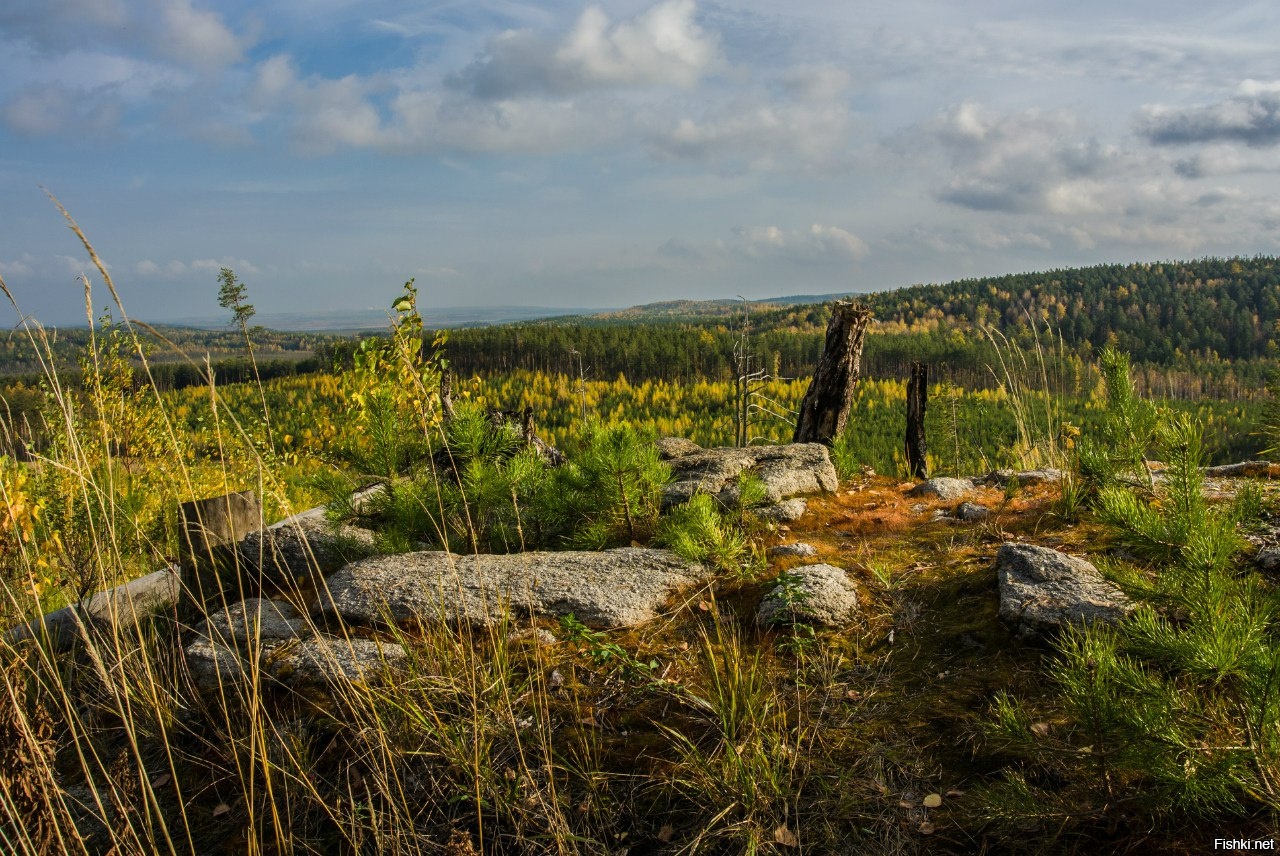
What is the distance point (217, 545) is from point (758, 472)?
348 centimetres

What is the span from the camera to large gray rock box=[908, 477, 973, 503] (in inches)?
201

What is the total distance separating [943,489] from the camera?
5.18 m

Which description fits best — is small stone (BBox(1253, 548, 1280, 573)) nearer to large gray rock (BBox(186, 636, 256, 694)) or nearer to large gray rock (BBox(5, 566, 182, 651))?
large gray rock (BBox(186, 636, 256, 694))

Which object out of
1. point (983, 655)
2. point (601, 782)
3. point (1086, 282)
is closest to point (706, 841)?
point (601, 782)

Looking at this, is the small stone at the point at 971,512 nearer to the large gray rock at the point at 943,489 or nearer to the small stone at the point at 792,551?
the large gray rock at the point at 943,489

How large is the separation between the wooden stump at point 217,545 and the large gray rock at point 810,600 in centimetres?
256

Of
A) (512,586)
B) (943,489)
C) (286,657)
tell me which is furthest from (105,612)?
(943,489)

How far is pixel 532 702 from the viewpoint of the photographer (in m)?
2.61

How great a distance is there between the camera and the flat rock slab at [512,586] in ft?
10.4

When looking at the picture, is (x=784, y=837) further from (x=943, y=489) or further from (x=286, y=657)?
(x=943, y=489)

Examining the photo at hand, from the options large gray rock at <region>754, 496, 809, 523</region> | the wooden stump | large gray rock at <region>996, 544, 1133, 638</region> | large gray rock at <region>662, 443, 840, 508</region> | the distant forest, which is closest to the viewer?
large gray rock at <region>996, 544, 1133, 638</region>

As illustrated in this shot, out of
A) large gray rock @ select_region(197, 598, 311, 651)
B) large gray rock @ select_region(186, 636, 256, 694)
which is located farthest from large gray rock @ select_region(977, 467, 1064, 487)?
large gray rock @ select_region(186, 636, 256, 694)

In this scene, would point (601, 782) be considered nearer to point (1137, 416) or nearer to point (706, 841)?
point (706, 841)

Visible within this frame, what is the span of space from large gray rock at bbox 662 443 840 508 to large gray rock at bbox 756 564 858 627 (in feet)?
4.69
